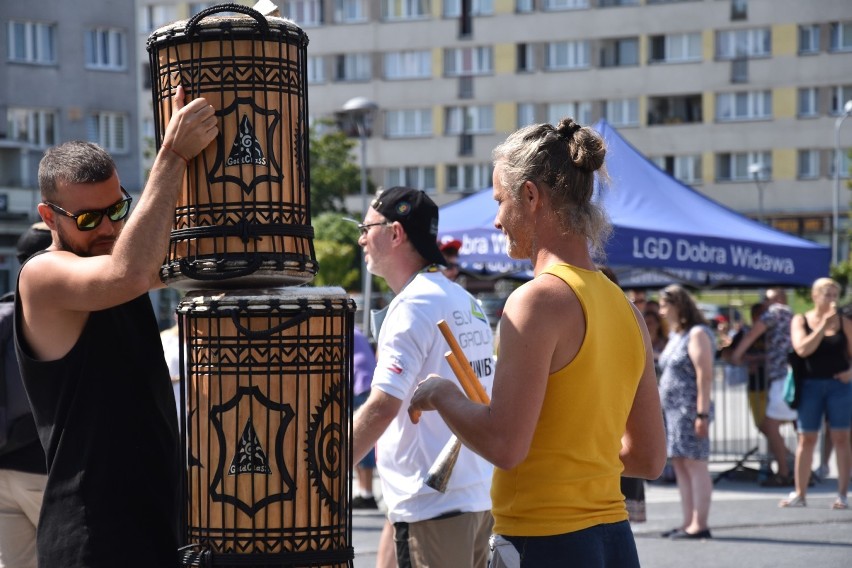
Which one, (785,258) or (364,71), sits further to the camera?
(364,71)

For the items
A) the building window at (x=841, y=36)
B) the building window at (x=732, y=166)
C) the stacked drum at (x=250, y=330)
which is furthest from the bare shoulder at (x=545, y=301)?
the building window at (x=732, y=166)

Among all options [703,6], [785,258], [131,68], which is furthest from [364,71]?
[785,258]

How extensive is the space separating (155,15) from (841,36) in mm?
33414

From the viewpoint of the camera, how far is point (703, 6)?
58281 mm

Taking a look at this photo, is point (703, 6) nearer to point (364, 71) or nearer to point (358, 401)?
point (364, 71)

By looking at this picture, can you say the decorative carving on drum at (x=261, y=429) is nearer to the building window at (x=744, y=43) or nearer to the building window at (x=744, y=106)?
the building window at (x=744, y=106)

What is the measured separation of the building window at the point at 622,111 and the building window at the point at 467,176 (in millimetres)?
6121

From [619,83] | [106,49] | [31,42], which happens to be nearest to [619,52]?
[619,83]

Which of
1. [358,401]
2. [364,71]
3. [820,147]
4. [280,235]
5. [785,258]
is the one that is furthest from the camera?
[364,71]

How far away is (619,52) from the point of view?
5984 cm

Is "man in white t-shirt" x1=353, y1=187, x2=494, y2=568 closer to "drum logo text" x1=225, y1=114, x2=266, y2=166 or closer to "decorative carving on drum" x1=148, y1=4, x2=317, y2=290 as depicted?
"decorative carving on drum" x1=148, y1=4, x2=317, y2=290

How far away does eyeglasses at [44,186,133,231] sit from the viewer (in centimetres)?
356

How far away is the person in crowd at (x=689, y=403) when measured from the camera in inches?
385

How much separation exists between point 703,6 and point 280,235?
57548mm
